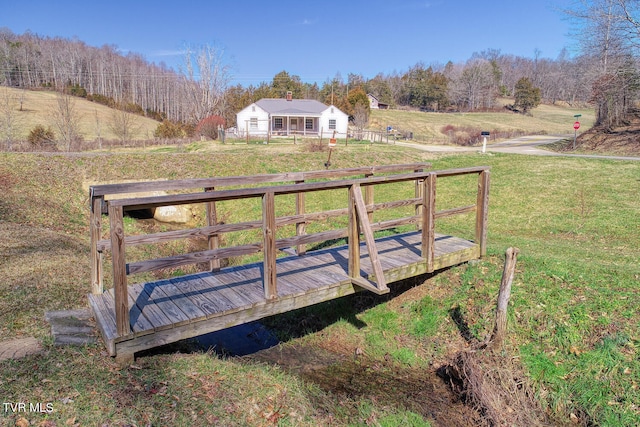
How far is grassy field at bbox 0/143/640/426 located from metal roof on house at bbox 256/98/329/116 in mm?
38101

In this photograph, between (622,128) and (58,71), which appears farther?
(58,71)

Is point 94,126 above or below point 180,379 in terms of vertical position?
above

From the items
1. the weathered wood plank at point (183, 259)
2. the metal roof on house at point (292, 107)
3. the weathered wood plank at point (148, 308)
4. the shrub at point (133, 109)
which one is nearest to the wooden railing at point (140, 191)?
the weathered wood plank at point (183, 259)

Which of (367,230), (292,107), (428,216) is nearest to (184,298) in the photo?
(367,230)

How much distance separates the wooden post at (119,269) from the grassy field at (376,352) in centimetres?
42

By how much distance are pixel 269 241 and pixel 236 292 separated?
3.05 ft

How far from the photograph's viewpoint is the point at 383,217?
12805mm

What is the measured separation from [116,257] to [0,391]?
138 cm

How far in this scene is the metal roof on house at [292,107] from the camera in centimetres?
4791

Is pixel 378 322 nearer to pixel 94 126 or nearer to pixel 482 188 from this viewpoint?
pixel 482 188

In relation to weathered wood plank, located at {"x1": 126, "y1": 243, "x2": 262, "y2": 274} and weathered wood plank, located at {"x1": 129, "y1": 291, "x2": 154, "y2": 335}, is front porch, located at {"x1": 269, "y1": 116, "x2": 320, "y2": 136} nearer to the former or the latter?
weathered wood plank, located at {"x1": 126, "y1": 243, "x2": 262, "y2": 274}

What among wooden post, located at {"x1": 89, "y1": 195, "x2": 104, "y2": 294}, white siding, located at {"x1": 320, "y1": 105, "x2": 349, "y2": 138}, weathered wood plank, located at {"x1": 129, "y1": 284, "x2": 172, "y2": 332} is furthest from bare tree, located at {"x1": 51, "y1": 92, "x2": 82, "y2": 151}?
white siding, located at {"x1": 320, "y1": 105, "x2": 349, "y2": 138}

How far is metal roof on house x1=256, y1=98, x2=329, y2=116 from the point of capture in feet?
157

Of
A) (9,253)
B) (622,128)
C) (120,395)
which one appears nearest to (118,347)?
(120,395)
